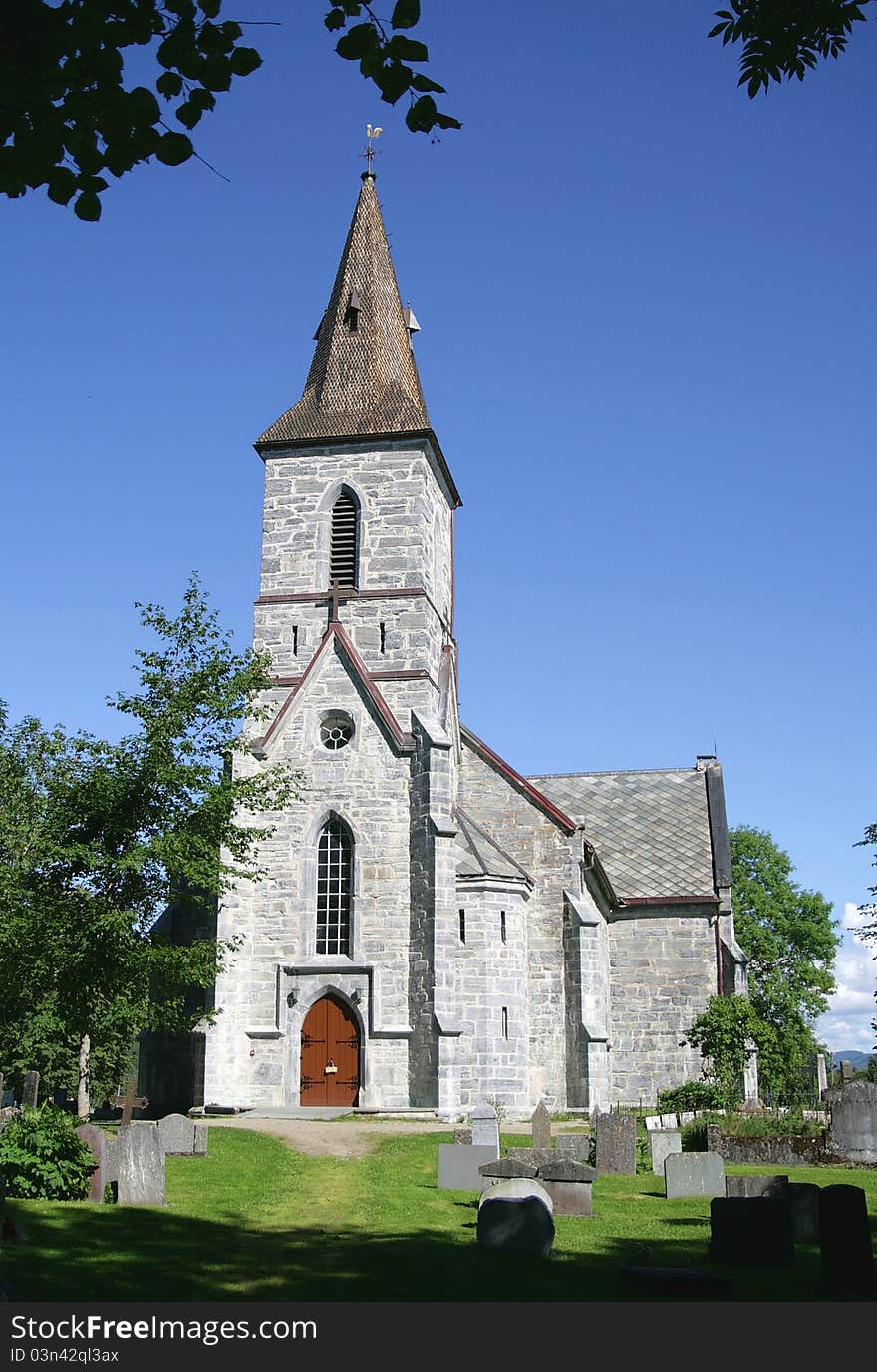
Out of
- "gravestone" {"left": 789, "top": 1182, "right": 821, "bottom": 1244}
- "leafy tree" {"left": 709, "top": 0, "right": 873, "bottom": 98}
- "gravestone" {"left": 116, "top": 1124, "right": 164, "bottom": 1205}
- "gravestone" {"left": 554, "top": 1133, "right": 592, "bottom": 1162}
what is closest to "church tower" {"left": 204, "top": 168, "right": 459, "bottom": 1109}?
"gravestone" {"left": 554, "top": 1133, "right": 592, "bottom": 1162}

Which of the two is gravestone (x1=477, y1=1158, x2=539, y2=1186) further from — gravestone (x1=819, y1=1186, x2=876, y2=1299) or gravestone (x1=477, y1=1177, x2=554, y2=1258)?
gravestone (x1=819, y1=1186, x2=876, y2=1299)

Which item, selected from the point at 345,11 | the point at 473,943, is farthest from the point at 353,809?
the point at 345,11

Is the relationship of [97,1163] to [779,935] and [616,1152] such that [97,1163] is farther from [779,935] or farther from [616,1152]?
[779,935]

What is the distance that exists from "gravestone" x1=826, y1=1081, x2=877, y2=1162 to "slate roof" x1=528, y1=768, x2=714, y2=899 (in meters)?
14.7

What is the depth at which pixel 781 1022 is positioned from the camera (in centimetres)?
4703

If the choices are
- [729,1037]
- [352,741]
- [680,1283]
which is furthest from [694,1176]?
[352,741]

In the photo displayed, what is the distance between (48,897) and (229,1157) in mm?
5600

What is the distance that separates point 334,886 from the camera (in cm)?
2794

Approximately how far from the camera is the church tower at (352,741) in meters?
26.8

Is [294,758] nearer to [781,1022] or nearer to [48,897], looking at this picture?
[48,897]

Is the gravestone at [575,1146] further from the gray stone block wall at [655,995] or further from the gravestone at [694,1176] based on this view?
the gray stone block wall at [655,995]

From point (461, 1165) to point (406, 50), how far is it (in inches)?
534

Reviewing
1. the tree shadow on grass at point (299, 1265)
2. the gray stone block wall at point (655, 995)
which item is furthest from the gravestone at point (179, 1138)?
the gray stone block wall at point (655, 995)

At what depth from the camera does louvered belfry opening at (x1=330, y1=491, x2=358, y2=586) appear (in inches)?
1219
